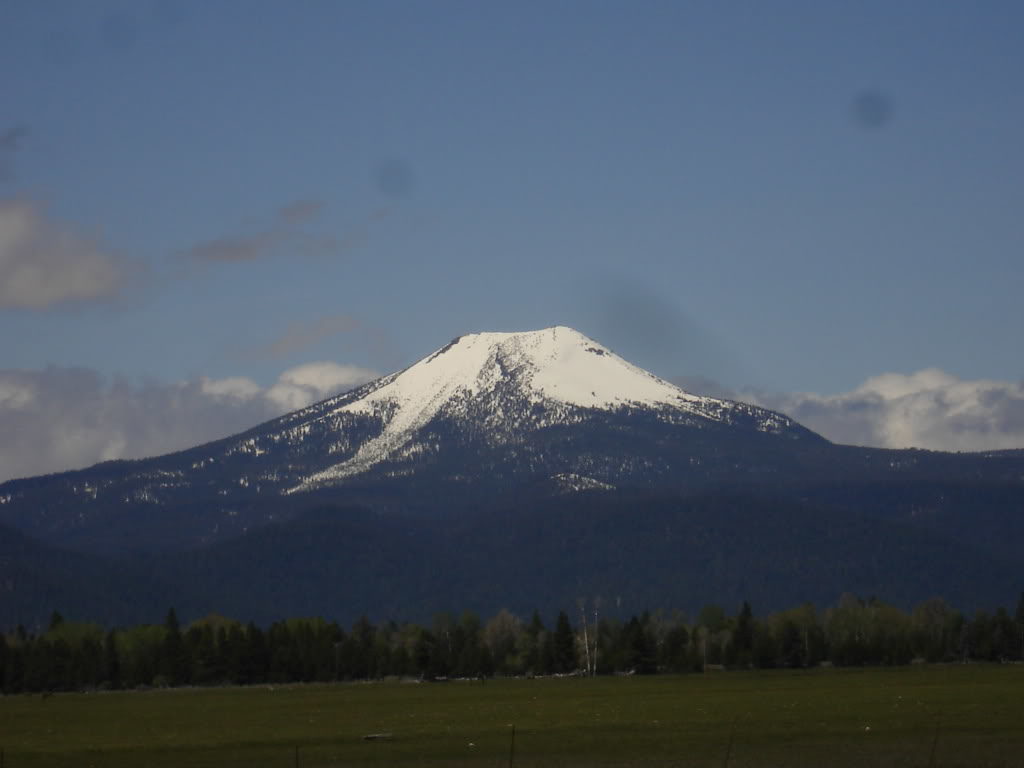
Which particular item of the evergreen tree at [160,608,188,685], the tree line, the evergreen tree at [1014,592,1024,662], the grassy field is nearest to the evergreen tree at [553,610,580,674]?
the tree line

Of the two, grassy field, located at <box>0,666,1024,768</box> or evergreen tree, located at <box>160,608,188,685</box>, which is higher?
evergreen tree, located at <box>160,608,188,685</box>

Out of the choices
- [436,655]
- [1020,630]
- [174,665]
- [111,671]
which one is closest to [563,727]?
[436,655]

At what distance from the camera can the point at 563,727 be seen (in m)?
69.8

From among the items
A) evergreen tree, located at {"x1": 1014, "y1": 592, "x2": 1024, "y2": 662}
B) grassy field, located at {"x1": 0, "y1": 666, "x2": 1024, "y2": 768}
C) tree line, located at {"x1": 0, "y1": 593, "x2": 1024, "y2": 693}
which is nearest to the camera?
grassy field, located at {"x1": 0, "y1": 666, "x2": 1024, "y2": 768}

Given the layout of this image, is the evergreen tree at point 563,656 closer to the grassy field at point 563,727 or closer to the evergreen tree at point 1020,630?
the grassy field at point 563,727

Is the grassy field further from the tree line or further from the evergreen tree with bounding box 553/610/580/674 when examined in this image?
the evergreen tree with bounding box 553/610/580/674

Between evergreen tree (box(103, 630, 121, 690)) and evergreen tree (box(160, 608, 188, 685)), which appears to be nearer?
evergreen tree (box(103, 630, 121, 690))

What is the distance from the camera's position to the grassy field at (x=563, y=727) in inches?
2190

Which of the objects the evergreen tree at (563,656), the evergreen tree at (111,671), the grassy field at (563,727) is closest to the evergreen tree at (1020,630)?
the evergreen tree at (563,656)

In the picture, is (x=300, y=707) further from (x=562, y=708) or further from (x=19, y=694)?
(x=19, y=694)

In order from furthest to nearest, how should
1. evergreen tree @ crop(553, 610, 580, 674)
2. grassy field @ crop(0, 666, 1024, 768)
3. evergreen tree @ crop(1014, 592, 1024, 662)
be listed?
1. evergreen tree @ crop(1014, 592, 1024, 662)
2. evergreen tree @ crop(553, 610, 580, 674)
3. grassy field @ crop(0, 666, 1024, 768)

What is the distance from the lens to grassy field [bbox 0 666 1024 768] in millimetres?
55625

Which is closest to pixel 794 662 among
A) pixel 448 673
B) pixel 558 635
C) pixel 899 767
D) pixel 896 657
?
pixel 896 657

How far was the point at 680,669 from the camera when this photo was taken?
149125 millimetres
